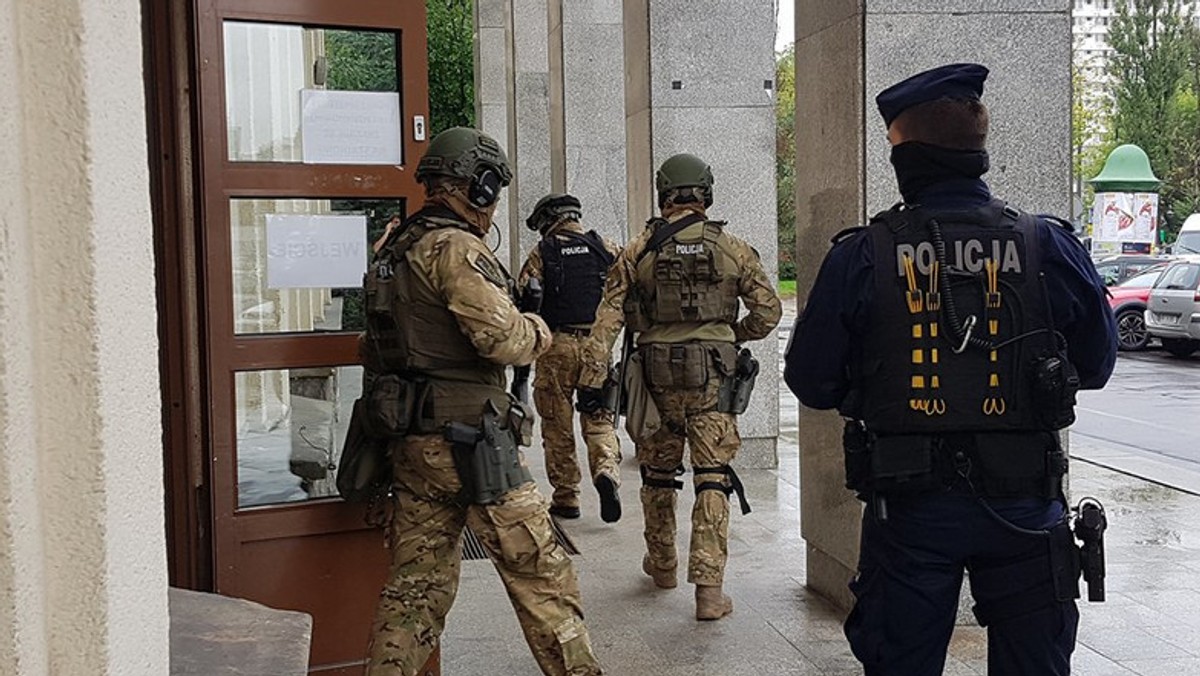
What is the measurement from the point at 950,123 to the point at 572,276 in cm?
472

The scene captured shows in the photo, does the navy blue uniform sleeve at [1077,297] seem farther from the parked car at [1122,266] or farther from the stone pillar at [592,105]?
Result: the parked car at [1122,266]

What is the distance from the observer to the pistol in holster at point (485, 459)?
161 inches

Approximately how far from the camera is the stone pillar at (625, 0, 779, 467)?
9.52 m

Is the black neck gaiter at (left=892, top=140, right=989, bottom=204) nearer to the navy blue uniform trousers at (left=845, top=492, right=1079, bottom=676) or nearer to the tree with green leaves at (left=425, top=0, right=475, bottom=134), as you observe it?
the navy blue uniform trousers at (left=845, top=492, right=1079, bottom=676)

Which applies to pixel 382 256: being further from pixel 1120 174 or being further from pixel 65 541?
pixel 1120 174

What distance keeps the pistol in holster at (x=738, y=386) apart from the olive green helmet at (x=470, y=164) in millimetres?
1933

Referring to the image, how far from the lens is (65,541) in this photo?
1.38 m

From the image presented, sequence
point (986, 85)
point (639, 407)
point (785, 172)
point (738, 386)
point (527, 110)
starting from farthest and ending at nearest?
point (785, 172) → point (527, 110) → point (639, 407) → point (738, 386) → point (986, 85)

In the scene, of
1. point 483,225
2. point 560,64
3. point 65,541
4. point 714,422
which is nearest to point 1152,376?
point 560,64

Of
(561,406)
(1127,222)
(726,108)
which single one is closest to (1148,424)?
(726,108)

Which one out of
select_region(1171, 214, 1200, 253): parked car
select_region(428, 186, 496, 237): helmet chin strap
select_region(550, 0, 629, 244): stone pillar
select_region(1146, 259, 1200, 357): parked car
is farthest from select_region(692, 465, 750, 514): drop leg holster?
select_region(1171, 214, 1200, 253): parked car

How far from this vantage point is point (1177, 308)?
64.4ft

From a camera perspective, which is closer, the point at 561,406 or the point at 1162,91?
the point at 561,406

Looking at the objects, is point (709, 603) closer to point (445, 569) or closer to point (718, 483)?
point (718, 483)
